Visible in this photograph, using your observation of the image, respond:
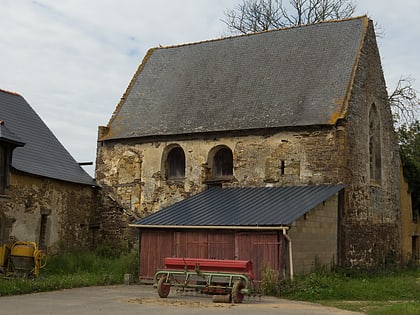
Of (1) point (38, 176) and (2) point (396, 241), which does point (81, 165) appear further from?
(2) point (396, 241)

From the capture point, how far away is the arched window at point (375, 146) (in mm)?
22547

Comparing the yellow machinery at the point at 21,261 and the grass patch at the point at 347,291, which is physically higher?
the yellow machinery at the point at 21,261

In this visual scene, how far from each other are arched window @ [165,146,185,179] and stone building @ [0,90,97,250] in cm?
315

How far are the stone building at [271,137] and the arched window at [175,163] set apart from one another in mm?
39

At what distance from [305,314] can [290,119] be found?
386 inches

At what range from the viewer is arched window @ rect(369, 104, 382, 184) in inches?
888

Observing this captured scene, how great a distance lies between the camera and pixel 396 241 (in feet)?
77.6

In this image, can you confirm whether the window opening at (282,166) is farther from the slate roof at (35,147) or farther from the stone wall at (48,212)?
the stone wall at (48,212)

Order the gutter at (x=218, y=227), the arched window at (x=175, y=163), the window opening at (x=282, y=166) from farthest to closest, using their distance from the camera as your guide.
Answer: the arched window at (x=175, y=163) < the window opening at (x=282, y=166) < the gutter at (x=218, y=227)

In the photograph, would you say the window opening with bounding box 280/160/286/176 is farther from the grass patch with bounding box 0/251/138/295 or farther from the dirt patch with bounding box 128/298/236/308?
the dirt patch with bounding box 128/298/236/308

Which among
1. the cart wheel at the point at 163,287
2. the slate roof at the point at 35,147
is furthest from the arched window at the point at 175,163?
the cart wheel at the point at 163,287

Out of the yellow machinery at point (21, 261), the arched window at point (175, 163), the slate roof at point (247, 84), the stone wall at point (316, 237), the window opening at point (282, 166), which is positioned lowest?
the yellow machinery at point (21, 261)

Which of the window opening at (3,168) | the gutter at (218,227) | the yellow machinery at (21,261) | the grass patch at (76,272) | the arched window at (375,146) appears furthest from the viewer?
the arched window at (375,146)

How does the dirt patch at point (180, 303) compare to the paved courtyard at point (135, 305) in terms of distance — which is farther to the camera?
the dirt patch at point (180, 303)
